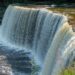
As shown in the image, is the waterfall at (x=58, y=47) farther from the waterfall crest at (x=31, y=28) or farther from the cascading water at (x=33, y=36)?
the waterfall crest at (x=31, y=28)

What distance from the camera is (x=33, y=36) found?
19.5 meters

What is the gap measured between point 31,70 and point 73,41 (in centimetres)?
479

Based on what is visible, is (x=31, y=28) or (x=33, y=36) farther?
(x=31, y=28)

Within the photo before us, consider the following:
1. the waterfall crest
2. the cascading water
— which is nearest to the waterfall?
the cascading water

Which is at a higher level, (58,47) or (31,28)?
(31,28)

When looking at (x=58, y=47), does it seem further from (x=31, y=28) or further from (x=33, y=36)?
(x=31, y=28)

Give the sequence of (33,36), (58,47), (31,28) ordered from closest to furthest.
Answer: (58,47)
(33,36)
(31,28)

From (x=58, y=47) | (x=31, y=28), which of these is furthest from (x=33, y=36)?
(x=58, y=47)

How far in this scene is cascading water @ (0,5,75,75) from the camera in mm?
13682

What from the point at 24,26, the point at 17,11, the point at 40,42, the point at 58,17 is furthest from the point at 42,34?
the point at 17,11

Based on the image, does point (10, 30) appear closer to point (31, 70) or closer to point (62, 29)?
point (31, 70)

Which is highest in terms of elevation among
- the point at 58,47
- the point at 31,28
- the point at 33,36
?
the point at 31,28

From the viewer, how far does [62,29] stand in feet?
46.0

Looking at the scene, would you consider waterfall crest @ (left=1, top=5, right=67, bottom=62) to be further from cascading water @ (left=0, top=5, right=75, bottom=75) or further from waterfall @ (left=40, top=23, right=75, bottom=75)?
waterfall @ (left=40, top=23, right=75, bottom=75)
